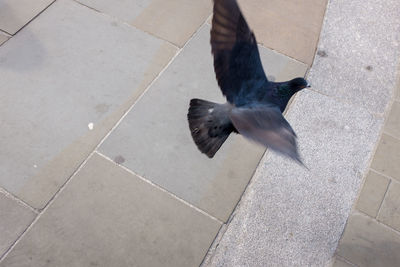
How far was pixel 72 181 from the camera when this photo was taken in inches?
125

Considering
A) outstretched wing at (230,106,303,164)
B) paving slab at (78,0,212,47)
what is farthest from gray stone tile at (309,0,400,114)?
outstretched wing at (230,106,303,164)

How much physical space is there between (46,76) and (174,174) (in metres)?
1.71

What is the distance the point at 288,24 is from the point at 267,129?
2888 millimetres

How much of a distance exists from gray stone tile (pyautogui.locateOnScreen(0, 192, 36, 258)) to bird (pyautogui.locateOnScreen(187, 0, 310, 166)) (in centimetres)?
154

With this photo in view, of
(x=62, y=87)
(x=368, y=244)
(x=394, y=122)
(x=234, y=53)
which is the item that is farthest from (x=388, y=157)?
(x=62, y=87)

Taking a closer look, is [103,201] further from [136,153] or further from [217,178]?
[217,178]

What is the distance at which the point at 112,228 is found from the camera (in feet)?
9.93

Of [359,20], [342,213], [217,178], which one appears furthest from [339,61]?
[217,178]

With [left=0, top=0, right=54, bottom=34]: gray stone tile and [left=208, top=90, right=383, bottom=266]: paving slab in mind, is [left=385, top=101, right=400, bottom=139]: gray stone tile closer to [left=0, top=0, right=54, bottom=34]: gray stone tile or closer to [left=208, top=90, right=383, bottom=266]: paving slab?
[left=208, top=90, right=383, bottom=266]: paving slab

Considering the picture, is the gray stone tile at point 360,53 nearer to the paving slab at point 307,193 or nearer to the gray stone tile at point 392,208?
the paving slab at point 307,193

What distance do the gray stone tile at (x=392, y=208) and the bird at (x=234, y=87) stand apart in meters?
1.46

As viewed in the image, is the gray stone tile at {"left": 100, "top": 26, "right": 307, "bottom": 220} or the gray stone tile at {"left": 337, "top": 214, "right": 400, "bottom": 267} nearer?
the gray stone tile at {"left": 337, "top": 214, "right": 400, "bottom": 267}

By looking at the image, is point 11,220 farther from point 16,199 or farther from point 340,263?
point 340,263

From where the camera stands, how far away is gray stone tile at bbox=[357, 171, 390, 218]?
3.40m
